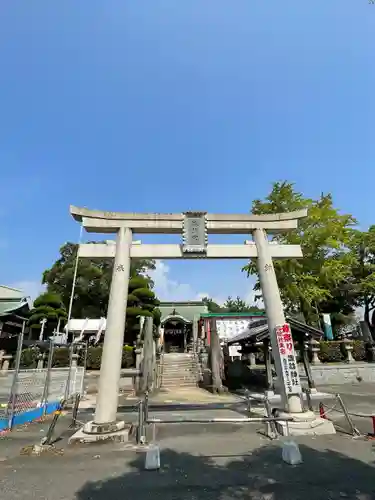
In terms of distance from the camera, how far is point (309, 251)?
78.0ft

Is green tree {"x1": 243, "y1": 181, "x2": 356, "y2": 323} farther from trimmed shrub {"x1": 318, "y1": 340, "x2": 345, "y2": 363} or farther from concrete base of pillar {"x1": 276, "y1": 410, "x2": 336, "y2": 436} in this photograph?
concrete base of pillar {"x1": 276, "y1": 410, "x2": 336, "y2": 436}

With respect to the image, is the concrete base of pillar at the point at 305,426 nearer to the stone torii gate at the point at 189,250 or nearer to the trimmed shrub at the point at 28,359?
the stone torii gate at the point at 189,250

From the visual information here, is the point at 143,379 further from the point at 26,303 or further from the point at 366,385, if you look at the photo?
the point at 26,303

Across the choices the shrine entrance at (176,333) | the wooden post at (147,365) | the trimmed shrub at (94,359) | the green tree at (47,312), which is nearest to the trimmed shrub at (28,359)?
the trimmed shrub at (94,359)

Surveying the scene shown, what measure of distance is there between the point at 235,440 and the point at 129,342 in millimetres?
20290

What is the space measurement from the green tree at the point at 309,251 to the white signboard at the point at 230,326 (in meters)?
7.62

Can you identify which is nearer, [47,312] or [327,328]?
[47,312]

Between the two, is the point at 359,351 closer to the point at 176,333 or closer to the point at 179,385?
the point at 179,385

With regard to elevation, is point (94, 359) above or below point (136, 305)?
below

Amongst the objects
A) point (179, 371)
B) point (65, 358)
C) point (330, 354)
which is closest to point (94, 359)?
point (65, 358)

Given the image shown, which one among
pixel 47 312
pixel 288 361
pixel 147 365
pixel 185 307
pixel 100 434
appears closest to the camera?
pixel 100 434

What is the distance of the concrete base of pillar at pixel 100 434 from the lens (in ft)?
22.7

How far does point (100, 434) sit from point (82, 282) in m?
25.8

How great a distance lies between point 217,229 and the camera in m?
9.87
